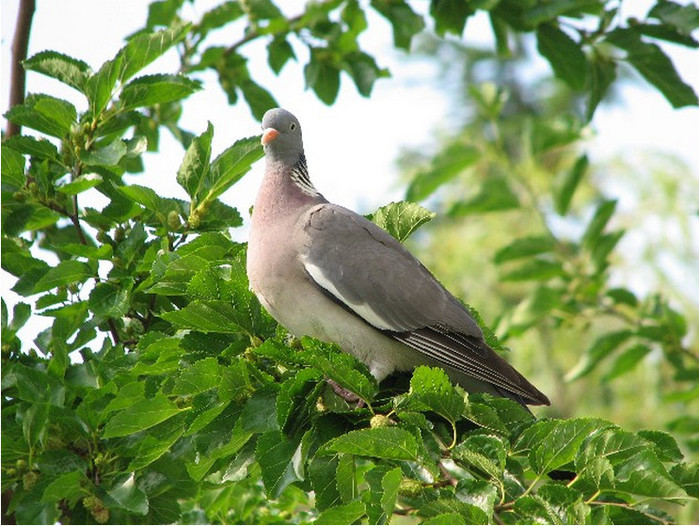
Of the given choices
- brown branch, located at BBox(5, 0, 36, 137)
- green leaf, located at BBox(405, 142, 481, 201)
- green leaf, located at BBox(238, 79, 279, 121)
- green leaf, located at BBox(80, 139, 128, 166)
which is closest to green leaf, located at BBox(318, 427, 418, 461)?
green leaf, located at BBox(80, 139, 128, 166)

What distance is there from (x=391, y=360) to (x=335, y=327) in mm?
236

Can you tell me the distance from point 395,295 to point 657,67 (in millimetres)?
2106

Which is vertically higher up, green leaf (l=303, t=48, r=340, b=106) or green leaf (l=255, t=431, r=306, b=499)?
green leaf (l=303, t=48, r=340, b=106)

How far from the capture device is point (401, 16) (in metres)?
5.37

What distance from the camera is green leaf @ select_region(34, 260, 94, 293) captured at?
A: 11.4ft

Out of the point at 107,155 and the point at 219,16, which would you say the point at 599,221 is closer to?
the point at 219,16

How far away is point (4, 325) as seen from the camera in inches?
140

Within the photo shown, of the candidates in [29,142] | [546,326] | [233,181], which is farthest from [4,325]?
[546,326]

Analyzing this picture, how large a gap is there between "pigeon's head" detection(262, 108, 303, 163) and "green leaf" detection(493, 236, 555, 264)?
1.76m

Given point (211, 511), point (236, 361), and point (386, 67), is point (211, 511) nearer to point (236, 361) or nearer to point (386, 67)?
point (236, 361)

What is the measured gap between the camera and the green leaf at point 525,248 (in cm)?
550

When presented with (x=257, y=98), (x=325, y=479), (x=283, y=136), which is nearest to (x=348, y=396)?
(x=325, y=479)

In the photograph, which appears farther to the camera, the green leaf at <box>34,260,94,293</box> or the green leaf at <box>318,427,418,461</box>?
the green leaf at <box>34,260,94,293</box>

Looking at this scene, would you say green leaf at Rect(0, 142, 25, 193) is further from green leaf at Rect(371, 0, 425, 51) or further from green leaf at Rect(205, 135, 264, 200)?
green leaf at Rect(371, 0, 425, 51)
